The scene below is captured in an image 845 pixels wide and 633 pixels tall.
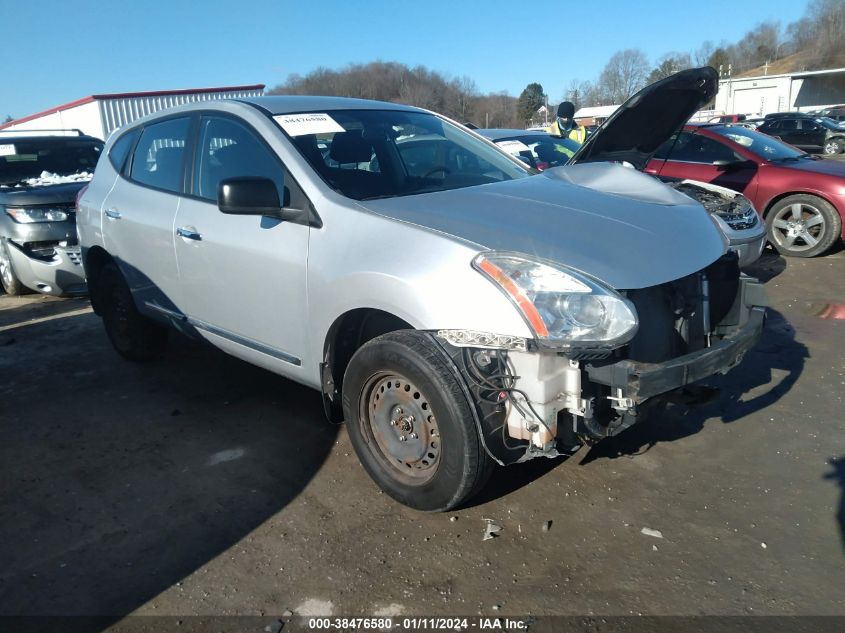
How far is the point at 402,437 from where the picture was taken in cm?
297

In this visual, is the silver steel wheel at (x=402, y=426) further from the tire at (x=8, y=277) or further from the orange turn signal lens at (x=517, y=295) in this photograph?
the tire at (x=8, y=277)

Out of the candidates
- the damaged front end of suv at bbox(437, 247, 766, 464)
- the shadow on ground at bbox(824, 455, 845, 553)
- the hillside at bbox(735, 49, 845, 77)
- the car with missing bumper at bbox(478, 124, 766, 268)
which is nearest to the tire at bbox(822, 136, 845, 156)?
the car with missing bumper at bbox(478, 124, 766, 268)

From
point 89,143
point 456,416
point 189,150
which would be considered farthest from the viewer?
point 89,143

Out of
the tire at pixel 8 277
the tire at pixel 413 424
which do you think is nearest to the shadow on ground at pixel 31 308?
the tire at pixel 8 277

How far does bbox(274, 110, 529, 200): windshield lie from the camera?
333cm

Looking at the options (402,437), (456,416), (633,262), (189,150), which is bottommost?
(402,437)

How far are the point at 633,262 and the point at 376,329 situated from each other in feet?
4.05

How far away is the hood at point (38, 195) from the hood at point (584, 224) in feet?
17.5

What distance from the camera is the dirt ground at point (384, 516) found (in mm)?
2498

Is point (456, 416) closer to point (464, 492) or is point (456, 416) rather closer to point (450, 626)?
point (464, 492)

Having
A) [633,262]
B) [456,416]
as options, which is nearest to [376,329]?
[456,416]

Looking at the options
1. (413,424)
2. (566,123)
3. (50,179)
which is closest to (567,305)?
(413,424)

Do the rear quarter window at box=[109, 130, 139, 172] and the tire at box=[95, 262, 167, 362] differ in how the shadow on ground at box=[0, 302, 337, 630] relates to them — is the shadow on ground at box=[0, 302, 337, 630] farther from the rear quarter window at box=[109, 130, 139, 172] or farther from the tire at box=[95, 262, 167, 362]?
the rear quarter window at box=[109, 130, 139, 172]

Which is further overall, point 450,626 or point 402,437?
point 402,437
